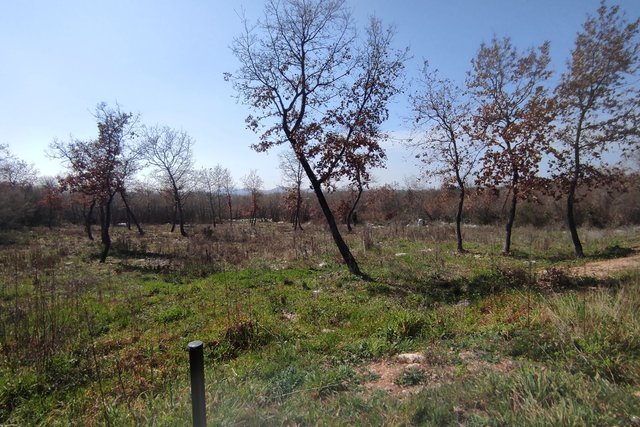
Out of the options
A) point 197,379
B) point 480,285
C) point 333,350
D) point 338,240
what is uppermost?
point 338,240

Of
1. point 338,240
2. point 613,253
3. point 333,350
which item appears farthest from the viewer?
point 613,253

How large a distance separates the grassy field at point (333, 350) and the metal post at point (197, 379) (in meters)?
0.92

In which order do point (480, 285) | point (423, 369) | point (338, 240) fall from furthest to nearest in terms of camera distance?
point (338, 240) < point (480, 285) < point (423, 369)

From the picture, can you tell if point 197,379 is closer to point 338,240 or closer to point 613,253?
point 338,240

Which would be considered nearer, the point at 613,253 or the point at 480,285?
the point at 480,285

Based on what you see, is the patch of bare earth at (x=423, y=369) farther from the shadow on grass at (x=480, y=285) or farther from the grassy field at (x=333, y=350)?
the shadow on grass at (x=480, y=285)

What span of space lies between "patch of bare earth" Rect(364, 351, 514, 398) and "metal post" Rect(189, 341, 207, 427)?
6.54 feet

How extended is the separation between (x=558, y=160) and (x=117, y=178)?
2017cm

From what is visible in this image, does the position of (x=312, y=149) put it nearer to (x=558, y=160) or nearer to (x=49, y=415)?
(x=49, y=415)

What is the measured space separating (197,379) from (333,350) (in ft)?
10.5

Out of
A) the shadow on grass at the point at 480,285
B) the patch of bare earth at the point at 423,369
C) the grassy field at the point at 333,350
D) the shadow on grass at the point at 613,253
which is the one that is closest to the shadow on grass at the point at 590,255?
the shadow on grass at the point at 613,253

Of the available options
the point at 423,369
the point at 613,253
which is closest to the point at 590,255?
the point at 613,253

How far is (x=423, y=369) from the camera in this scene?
3.82m

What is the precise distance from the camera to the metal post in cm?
198
